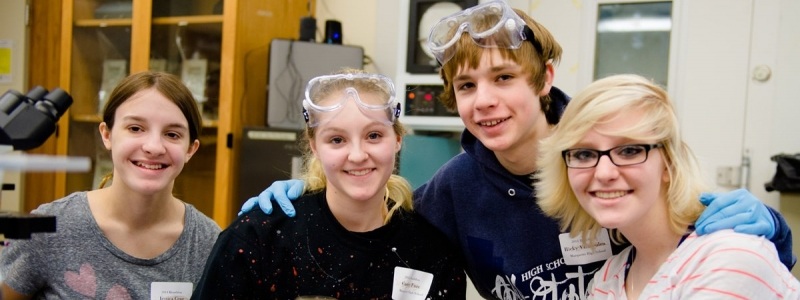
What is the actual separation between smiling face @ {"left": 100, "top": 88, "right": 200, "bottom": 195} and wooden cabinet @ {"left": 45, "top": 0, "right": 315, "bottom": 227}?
142cm

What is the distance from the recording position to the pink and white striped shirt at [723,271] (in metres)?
1.18

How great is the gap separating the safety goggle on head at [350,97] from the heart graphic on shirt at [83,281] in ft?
2.22

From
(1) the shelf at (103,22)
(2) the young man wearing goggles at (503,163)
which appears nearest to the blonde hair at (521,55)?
(2) the young man wearing goggles at (503,163)

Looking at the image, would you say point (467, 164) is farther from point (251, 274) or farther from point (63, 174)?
point (63, 174)

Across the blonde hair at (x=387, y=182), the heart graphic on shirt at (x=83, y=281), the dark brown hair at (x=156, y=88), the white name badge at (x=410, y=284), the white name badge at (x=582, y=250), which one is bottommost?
the heart graphic on shirt at (x=83, y=281)

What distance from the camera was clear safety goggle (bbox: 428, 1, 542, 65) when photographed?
66.1 inches

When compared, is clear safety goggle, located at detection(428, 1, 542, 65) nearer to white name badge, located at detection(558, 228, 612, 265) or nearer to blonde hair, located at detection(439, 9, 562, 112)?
blonde hair, located at detection(439, 9, 562, 112)

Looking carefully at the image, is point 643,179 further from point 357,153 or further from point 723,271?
point 357,153

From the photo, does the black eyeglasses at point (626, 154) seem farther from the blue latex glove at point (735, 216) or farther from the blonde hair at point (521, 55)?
the blonde hair at point (521, 55)

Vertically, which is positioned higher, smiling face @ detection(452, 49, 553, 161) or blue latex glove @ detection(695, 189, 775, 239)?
smiling face @ detection(452, 49, 553, 161)

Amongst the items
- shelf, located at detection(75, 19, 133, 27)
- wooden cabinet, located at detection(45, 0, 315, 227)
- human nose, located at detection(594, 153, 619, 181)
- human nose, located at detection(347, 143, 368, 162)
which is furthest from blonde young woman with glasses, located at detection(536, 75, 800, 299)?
shelf, located at detection(75, 19, 133, 27)

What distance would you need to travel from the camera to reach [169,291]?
5.78 ft

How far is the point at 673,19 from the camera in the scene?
3111 millimetres

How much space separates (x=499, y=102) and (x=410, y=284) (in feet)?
1.57
